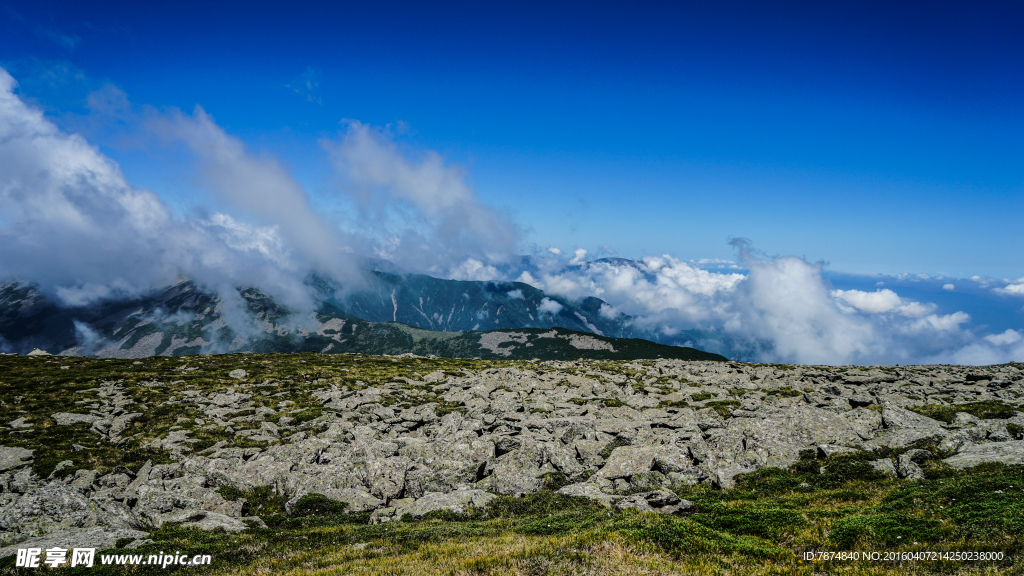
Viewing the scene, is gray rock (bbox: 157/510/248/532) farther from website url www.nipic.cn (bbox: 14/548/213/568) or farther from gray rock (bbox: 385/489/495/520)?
gray rock (bbox: 385/489/495/520)

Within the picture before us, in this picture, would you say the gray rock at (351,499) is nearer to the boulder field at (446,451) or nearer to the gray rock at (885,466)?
the boulder field at (446,451)

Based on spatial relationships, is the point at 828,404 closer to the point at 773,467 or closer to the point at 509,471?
the point at 773,467

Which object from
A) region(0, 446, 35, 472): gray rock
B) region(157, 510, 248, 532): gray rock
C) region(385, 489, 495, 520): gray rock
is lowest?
region(0, 446, 35, 472): gray rock

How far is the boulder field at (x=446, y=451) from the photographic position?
2420 centimetres

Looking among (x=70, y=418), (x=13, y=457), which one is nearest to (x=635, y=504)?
(x=13, y=457)

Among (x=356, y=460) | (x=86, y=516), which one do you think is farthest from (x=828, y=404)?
(x=86, y=516)

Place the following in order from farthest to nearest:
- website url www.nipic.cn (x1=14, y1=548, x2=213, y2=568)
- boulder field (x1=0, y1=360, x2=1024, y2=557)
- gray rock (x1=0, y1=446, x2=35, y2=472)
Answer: gray rock (x1=0, y1=446, x2=35, y2=472), boulder field (x1=0, y1=360, x2=1024, y2=557), website url www.nipic.cn (x1=14, y1=548, x2=213, y2=568)

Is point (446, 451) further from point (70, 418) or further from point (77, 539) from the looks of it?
point (70, 418)

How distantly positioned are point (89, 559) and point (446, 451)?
20.9 meters

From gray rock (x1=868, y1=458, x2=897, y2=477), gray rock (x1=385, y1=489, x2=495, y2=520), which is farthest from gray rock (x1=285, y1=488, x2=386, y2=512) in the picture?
gray rock (x1=868, y1=458, x2=897, y2=477)

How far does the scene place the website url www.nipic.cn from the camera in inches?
655

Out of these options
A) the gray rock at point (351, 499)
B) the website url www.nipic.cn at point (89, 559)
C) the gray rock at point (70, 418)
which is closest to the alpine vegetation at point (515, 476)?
the gray rock at point (351, 499)

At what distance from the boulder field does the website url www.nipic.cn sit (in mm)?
1352

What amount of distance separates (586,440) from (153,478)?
33.6 meters
